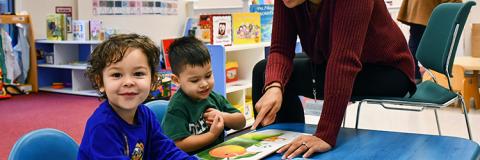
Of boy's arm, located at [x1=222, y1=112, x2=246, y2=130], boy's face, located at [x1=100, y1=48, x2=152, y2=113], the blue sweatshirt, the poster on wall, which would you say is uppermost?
the poster on wall

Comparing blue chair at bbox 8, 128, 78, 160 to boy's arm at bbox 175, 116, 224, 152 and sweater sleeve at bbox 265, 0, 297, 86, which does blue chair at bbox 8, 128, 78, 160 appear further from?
sweater sleeve at bbox 265, 0, 297, 86

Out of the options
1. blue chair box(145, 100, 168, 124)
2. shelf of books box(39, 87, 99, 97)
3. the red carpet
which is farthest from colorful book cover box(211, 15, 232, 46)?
shelf of books box(39, 87, 99, 97)

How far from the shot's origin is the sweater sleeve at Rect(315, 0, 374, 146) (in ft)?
4.36

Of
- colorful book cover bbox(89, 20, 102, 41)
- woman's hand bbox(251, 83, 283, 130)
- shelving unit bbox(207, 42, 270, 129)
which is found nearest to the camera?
woman's hand bbox(251, 83, 283, 130)

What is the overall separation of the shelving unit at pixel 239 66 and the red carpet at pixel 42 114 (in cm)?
105

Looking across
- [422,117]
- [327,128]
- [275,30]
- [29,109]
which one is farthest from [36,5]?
[327,128]

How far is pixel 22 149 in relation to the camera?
124cm

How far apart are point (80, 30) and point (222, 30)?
10.1 ft

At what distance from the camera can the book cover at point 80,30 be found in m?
5.95

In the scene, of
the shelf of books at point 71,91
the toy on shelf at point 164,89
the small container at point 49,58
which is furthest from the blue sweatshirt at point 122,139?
the small container at point 49,58

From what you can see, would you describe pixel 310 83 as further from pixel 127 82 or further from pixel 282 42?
pixel 127 82

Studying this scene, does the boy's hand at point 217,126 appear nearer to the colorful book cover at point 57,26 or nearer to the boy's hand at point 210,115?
the boy's hand at point 210,115

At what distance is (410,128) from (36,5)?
15.3 feet

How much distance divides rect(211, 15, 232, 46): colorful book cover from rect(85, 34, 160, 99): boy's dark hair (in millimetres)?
2224
